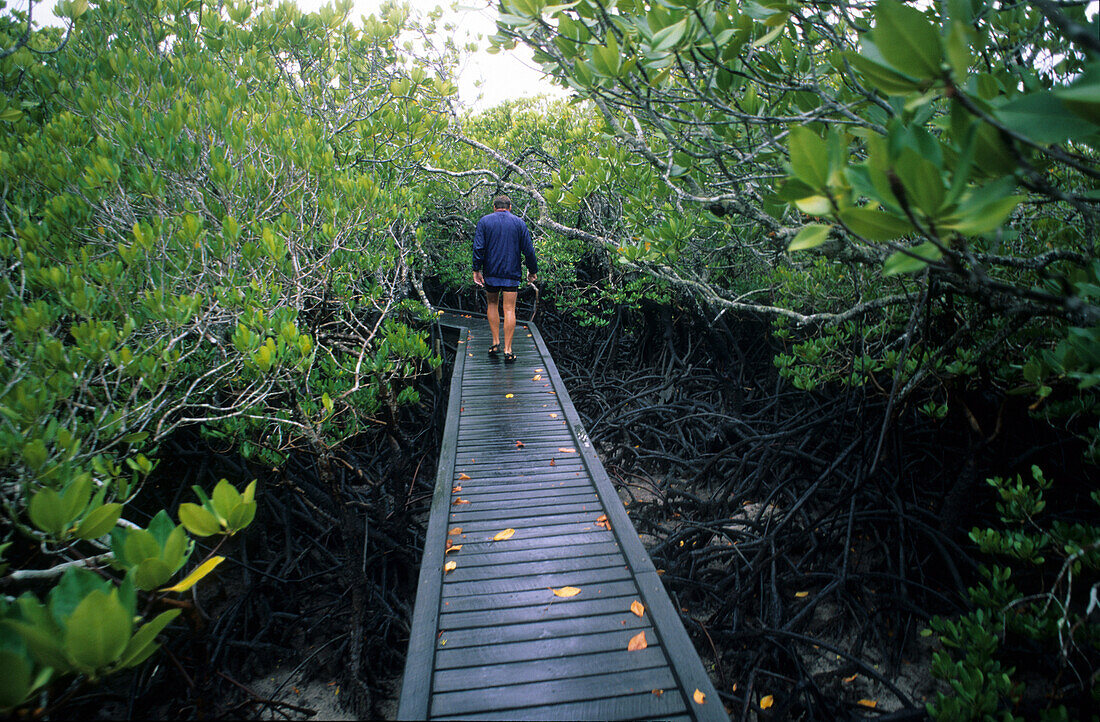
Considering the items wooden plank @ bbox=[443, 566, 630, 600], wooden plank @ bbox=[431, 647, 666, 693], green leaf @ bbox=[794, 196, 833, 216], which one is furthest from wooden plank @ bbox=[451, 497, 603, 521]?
green leaf @ bbox=[794, 196, 833, 216]

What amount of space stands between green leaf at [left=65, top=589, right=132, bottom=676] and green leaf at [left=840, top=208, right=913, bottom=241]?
1423mm

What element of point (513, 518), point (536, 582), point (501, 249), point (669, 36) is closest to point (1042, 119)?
point (669, 36)

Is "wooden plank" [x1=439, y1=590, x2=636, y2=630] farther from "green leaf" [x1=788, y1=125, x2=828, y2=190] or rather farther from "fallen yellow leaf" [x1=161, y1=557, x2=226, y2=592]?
"green leaf" [x1=788, y1=125, x2=828, y2=190]

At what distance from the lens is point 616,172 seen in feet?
12.3

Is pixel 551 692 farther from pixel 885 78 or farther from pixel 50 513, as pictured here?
pixel 885 78

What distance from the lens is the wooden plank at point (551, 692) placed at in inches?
72.5

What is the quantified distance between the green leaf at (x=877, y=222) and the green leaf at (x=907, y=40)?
26 cm

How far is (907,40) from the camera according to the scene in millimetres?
826

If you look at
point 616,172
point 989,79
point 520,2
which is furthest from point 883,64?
point 616,172

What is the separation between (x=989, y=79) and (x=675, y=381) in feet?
17.5

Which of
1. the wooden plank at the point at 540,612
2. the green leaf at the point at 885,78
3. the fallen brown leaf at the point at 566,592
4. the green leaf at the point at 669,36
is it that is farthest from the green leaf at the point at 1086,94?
the fallen brown leaf at the point at 566,592

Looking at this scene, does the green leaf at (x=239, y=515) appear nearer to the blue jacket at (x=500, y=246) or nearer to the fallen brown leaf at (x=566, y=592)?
the fallen brown leaf at (x=566, y=592)

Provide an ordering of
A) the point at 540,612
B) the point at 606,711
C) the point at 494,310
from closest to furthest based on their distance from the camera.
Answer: the point at 606,711 < the point at 540,612 < the point at 494,310

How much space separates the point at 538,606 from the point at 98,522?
185 cm
